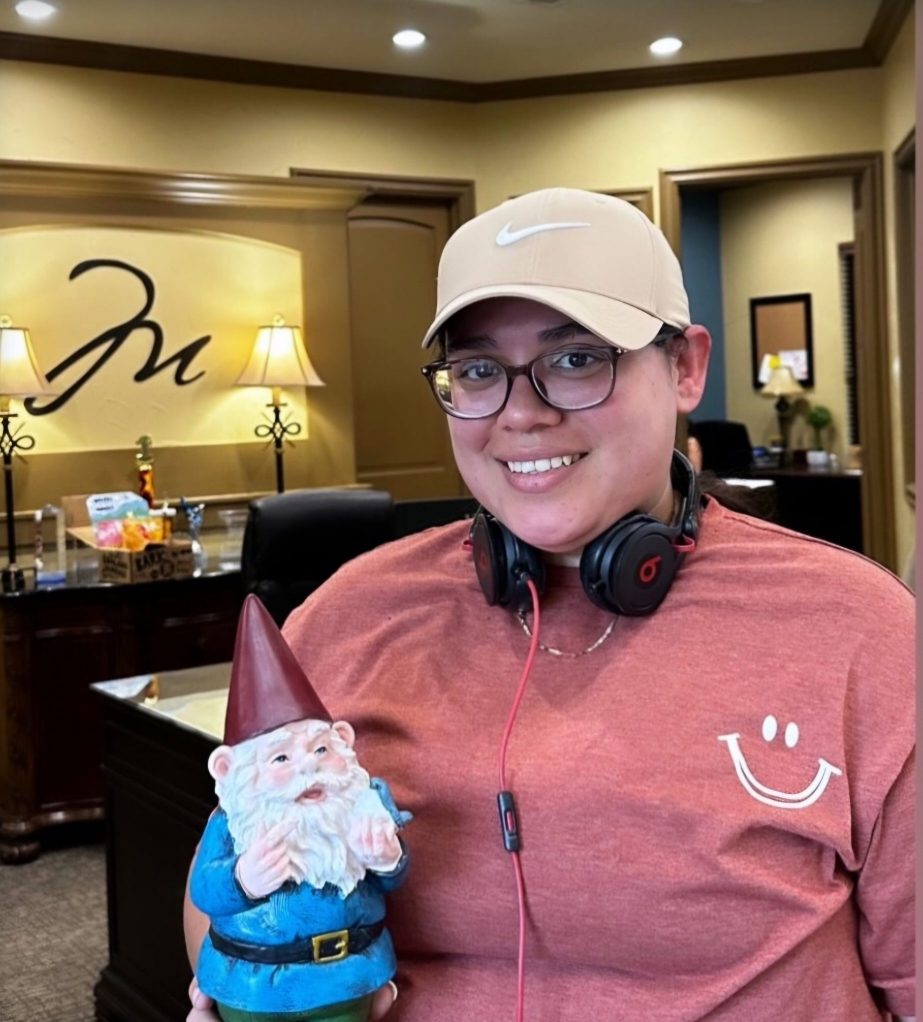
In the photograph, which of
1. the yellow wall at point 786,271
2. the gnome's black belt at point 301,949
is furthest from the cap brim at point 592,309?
the yellow wall at point 786,271

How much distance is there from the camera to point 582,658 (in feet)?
3.86

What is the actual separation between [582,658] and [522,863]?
206 mm

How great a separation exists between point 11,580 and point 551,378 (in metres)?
3.11

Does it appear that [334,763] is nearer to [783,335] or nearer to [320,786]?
[320,786]

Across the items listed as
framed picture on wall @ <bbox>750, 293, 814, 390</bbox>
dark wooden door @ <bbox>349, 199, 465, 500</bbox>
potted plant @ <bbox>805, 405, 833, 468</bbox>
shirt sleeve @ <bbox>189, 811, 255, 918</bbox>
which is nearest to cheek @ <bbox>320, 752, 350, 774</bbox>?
shirt sleeve @ <bbox>189, 811, 255, 918</bbox>

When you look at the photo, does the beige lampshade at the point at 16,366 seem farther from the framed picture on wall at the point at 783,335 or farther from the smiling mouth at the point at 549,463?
the framed picture on wall at the point at 783,335

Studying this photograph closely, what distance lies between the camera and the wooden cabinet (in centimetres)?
381

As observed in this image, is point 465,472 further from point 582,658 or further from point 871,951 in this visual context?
point 871,951

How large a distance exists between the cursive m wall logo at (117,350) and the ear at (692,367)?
3729 mm

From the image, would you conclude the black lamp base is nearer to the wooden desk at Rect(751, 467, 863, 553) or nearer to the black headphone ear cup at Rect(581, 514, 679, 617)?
the black headphone ear cup at Rect(581, 514, 679, 617)

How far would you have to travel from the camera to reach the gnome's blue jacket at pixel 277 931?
3.23 feet

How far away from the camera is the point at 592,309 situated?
3.62ft

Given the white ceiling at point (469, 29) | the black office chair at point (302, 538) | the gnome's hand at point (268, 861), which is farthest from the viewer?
the white ceiling at point (469, 29)

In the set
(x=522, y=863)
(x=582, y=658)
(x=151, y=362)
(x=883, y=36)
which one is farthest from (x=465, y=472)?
(x=883, y=36)
